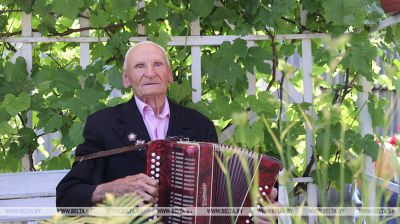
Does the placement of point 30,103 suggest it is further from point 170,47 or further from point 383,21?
point 383,21

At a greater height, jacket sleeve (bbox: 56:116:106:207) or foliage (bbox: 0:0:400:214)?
foliage (bbox: 0:0:400:214)

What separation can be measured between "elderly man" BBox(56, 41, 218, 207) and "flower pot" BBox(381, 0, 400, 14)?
92 cm

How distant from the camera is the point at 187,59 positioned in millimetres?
3527

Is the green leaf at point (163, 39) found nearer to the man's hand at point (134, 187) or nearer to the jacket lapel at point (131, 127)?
the jacket lapel at point (131, 127)

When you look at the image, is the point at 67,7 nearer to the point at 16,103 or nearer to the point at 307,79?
the point at 16,103

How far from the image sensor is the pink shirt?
2.84m

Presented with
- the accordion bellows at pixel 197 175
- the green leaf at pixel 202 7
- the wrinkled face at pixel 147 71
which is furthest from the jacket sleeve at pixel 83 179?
the green leaf at pixel 202 7

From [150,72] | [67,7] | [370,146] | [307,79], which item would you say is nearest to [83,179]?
[150,72]

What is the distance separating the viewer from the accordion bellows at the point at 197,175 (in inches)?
88.7

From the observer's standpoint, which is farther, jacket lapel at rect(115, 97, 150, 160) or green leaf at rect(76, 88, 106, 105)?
green leaf at rect(76, 88, 106, 105)

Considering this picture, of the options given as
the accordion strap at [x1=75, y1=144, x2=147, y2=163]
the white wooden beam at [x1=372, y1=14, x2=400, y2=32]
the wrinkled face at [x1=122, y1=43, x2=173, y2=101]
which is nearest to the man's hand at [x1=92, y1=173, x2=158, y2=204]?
the accordion strap at [x1=75, y1=144, x2=147, y2=163]

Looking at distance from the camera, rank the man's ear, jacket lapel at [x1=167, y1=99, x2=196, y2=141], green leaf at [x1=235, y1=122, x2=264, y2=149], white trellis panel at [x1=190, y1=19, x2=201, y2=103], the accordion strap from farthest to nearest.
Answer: white trellis panel at [x1=190, y1=19, x2=201, y2=103] < green leaf at [x1=235, y1=122, x2=264, y2=149] < the man's ear < jacket lapel at [x1=167, y1=99, x2=196, y2=141] < the accordion strap

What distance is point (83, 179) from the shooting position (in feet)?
8.75

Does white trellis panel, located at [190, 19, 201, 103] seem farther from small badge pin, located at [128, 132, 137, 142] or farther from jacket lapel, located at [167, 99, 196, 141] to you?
small badge pin, located at [128, 132, 137, 142]
